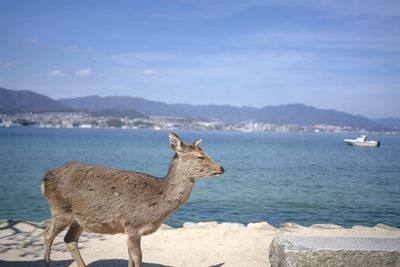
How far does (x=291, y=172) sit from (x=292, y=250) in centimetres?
4134

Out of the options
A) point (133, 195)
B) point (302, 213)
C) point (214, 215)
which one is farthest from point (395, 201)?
point (133, 195)

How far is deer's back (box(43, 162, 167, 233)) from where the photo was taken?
720 centimetres

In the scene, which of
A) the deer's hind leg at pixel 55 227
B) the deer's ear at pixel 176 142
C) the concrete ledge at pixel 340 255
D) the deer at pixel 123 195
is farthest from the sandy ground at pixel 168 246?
the deer's ear at pixel 176 142

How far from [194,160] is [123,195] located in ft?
4.31

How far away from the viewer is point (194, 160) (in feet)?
24.1

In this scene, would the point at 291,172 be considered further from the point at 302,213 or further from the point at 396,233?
the point at 396,233

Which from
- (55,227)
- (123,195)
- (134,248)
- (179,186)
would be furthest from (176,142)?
(55,227)

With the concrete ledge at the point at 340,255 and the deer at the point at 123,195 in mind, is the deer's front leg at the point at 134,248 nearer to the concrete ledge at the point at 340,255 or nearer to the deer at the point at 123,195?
the deer at the point at 123,195

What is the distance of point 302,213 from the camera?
2327cm

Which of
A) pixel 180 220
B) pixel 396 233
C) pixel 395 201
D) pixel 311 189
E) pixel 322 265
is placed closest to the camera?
pixel 322 265

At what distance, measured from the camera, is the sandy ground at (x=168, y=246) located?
9.62m

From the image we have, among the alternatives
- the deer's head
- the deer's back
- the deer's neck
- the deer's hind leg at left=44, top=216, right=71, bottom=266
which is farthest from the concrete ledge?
the deer's hind leg at left=44, top=216, right=71, bottom=266

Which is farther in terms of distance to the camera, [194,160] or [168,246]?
[168,246]

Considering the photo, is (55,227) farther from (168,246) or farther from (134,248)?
(168,246)
